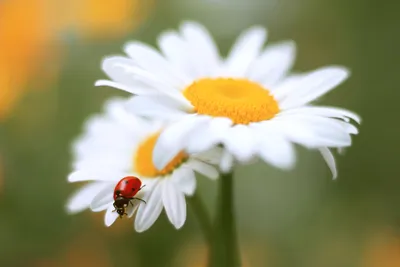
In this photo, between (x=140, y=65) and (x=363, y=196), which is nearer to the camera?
(x=140, y=65)

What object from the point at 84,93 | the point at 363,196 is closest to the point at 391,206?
the point at 363,196

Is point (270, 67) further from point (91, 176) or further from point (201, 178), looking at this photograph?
point (201, 178)

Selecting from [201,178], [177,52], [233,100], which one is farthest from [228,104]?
[201,178]

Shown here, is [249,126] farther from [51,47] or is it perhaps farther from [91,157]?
[51,47]

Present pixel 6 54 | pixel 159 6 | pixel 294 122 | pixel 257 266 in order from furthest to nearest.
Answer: pixel 159 6 → pixel 6 54 → pixel 257 266 → pixel 294 122

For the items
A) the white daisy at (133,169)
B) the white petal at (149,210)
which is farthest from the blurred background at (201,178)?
the white petal at (149,210)

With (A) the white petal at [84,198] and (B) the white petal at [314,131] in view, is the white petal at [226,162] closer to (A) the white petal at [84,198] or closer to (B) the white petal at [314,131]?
(B) the white petal at [314,131]
